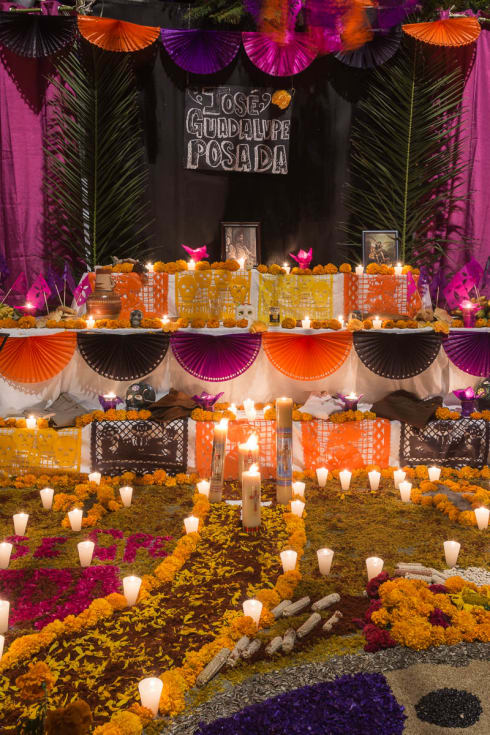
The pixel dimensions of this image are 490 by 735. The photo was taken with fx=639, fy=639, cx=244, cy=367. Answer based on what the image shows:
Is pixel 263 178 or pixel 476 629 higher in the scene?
pixel 263 178

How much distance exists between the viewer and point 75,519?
11.1ft

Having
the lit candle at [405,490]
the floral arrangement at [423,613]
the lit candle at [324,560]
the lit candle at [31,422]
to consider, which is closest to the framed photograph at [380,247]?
the lit candle at [405,490]

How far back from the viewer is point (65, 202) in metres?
5.92

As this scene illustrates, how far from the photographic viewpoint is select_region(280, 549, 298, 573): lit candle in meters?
2.89

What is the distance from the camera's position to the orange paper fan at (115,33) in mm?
5559

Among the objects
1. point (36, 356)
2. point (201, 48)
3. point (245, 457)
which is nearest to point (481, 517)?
point (245, 457)

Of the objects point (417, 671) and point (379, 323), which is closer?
point (417, 671)

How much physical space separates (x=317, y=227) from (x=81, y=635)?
479 cm

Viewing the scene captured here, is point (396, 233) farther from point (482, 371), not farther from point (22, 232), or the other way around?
point (22, 232)

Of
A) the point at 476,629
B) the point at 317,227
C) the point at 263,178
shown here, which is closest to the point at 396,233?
the point at 317,227

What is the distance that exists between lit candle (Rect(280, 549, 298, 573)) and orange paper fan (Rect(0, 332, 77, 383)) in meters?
2.39

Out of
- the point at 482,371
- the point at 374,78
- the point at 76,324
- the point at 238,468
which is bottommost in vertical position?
the point at 238,468

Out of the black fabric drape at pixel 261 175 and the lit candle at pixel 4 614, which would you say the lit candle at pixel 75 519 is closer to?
the lit candle at pixel 4 614

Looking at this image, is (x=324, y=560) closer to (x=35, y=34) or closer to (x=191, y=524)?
(x=191, y=524)
